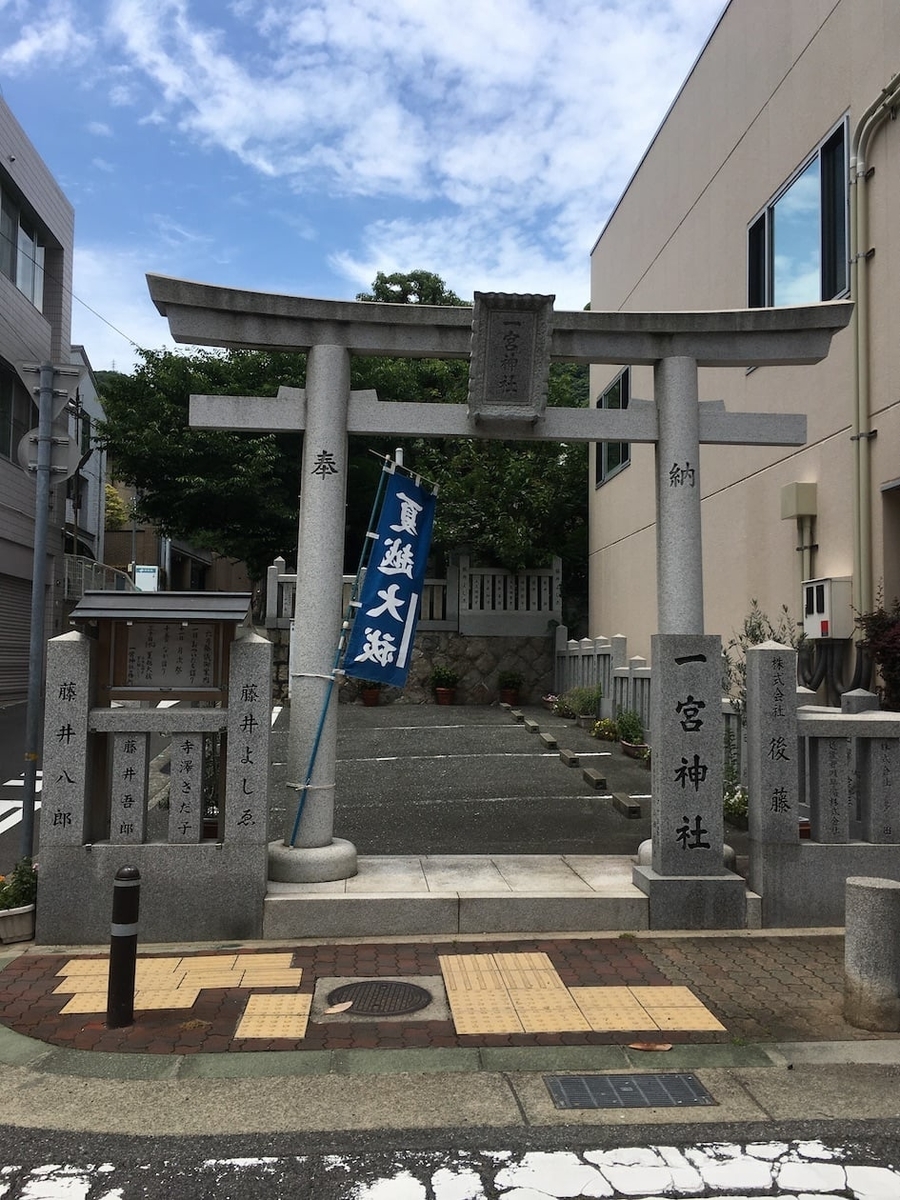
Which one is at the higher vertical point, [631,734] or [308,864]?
[631,734]

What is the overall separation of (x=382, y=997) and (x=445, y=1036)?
2.28ft

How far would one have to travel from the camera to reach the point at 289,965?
650cm

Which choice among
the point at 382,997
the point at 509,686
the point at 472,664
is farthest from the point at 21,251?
the point at 382,997

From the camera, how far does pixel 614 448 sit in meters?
19.7

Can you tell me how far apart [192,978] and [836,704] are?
24.0 feet

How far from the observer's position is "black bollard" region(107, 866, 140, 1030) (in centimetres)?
541

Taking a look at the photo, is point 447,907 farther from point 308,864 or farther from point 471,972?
point 308,864

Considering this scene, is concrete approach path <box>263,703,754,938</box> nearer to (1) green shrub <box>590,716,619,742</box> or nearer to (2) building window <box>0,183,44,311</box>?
(1) green shrub <box>590,716,619,742</box>

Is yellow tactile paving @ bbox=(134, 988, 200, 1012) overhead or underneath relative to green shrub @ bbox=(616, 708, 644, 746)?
underneath

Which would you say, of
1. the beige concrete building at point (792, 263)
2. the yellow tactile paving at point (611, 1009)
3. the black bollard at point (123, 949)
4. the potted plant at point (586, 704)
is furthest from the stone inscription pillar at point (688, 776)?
the potted plant at point (586, 704)

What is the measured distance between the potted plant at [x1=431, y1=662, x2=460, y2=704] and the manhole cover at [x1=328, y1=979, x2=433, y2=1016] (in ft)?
47.0

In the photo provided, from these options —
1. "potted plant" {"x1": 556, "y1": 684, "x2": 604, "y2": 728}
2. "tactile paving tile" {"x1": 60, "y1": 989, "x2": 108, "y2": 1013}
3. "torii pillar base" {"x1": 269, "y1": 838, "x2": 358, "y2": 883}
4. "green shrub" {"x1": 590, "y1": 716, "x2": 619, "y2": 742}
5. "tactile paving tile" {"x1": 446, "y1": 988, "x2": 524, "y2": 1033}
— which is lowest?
"tactile paving tile" {"x1": 60, "y1": 989, "x2": 108, "y2": 1013}

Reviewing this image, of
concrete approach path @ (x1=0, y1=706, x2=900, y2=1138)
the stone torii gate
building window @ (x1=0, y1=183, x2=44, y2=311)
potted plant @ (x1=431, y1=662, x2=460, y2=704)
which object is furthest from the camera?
building window @ (x1=0, y1=183, x2=44, y2=311)

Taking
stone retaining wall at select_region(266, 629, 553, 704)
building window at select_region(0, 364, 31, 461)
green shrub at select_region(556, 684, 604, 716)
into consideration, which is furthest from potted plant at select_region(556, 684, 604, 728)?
building window at select_region(0, 364, 31, 461)
